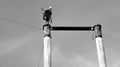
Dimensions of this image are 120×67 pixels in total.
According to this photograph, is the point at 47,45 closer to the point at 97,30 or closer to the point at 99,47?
the point at 99,47

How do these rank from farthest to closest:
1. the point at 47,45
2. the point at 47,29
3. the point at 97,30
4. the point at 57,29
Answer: the point at 57,29 < the point at 97,30 < the point at 47,29 < the point at 47,45

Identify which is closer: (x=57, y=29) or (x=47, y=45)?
(x=47, y=45)

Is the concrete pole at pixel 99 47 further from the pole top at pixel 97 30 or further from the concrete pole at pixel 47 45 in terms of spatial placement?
the concrete pole at pixel 47 45

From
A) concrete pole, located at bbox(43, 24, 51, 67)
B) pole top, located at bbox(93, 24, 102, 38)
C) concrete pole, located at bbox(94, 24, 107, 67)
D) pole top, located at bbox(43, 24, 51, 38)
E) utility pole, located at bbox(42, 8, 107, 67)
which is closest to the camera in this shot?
concrete pole, located at bbox(43, 24, 51, 67)

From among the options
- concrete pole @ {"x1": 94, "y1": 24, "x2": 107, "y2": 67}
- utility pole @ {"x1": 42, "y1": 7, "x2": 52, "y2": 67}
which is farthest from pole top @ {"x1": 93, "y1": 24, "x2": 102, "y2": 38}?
utility pole @ {"x1": 42, "y1": 7, "x2": 52, "y2": 67}

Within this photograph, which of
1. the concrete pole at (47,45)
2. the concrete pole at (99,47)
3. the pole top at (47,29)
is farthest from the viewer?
the pole top at (47,29)

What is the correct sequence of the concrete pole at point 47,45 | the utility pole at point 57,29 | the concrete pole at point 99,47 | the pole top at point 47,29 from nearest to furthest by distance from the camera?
the concrete pole at point 47,45
the utility pole at point 57,29
the concrete pole at point 99,47
the pole top at point 47,29

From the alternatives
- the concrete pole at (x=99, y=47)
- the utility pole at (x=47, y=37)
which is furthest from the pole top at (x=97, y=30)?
the utility pole at (x=47, y=37)

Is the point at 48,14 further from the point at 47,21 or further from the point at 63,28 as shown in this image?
the point at 63,28

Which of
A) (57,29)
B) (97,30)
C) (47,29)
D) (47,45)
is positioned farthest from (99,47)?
(47,29)

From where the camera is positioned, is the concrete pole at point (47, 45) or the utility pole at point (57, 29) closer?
the concrete pole at point (47, 45)

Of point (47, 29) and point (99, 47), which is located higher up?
point (47, 29)

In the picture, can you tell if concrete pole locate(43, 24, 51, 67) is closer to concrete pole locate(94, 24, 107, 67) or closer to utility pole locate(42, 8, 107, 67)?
utility pole locate(42, 8, 107, 67)

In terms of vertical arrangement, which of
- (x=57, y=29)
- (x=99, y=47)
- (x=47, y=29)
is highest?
(x=57, y=29)
